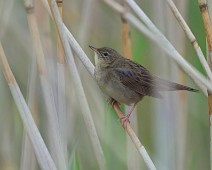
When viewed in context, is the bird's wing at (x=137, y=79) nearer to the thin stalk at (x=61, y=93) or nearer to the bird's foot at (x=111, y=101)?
the bird's foot at (x=111, y=101)

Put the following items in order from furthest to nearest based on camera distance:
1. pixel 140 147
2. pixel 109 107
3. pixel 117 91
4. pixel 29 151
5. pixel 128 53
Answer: pixel 117 91 < pixel 128 53 < pixel 29 151 < pixel 109 107 < pixel 140 147

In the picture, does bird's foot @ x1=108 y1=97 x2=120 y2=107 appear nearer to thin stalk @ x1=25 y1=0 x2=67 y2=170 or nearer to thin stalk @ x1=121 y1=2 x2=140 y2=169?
thin stalk @ x1=121 y1=2 x2=140 y2=169

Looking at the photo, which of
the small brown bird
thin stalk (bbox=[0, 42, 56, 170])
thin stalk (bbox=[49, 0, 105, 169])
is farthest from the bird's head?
thin stalk (bbox=[0, 42, 56, 170])

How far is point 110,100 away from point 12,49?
72cm

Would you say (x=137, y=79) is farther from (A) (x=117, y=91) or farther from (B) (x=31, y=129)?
(B) (x=31, y=129)

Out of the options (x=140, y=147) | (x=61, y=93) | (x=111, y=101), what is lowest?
(x=140, y=147)

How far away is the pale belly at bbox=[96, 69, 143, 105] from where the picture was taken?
2805 mm

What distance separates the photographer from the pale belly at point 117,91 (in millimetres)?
2805

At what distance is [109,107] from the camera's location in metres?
2.43

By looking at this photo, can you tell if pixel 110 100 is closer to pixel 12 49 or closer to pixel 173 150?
pixel 173 150

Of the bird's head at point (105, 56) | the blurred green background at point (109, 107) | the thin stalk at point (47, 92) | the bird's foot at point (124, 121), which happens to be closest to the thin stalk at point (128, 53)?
the blurred green background at point (109, 107)

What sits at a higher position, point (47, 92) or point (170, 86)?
point (47, 92)

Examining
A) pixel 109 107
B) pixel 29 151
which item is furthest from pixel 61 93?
pixel 29 151

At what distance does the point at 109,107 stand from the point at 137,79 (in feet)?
1.61
